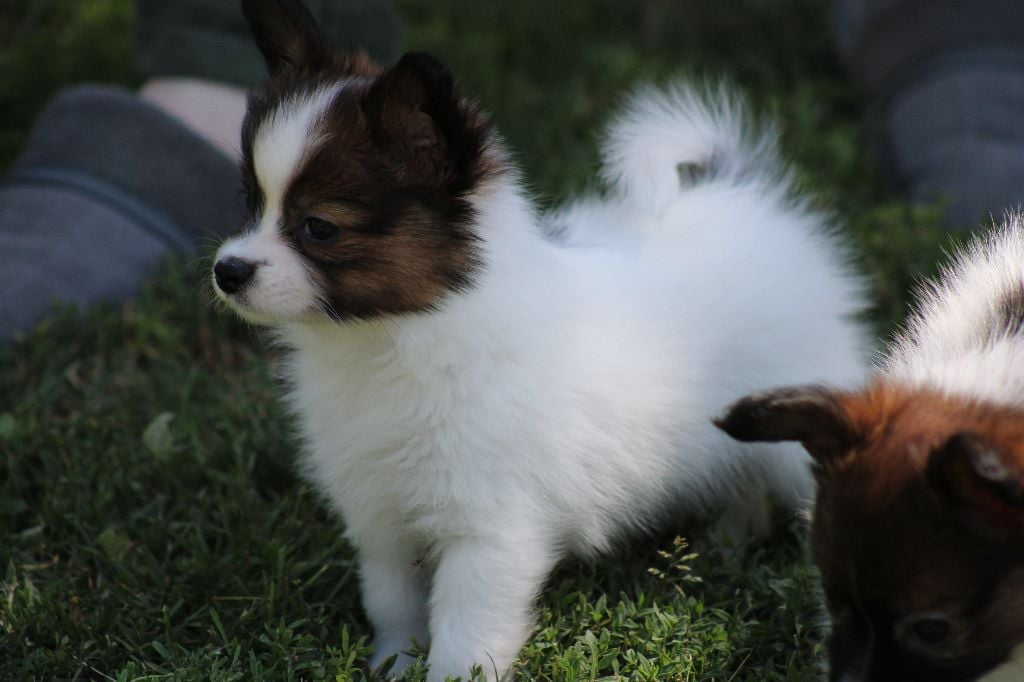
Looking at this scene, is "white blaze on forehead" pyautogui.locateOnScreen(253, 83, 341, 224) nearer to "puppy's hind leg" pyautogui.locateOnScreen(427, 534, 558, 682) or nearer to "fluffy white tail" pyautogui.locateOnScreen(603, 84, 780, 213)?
"puppy's hind leg" pyautogui.locateOnScreen(427, 534, 558, 682)

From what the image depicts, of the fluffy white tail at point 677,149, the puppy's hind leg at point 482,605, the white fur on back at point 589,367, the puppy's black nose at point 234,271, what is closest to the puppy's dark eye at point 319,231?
the puppy's black nose at point 234,271

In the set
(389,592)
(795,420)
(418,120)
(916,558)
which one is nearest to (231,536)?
(389,592)

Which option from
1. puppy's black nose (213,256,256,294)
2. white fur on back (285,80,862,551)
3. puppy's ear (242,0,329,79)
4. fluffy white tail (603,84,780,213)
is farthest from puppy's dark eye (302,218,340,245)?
fluffy white tail (603,84,780,213)

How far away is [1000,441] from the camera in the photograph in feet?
7.66

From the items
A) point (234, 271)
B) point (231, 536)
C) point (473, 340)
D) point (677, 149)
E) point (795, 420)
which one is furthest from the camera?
point (677, 149)

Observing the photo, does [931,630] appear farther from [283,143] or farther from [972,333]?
[283,143]

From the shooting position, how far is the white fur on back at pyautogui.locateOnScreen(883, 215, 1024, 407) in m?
2.61

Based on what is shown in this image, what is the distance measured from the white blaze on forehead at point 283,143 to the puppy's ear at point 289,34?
0.73 ft

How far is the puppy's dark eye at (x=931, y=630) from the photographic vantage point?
7.68 ft

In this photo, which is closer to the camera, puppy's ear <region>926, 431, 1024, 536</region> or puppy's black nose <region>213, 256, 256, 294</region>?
puppy's ear <region>926, 431, 1024, 536</region>

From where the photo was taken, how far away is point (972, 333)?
9.33ft

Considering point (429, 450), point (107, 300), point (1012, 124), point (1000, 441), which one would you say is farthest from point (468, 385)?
point (1012, 124)

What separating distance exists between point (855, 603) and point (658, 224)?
62.7 inches

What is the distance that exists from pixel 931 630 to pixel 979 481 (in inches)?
13.5
